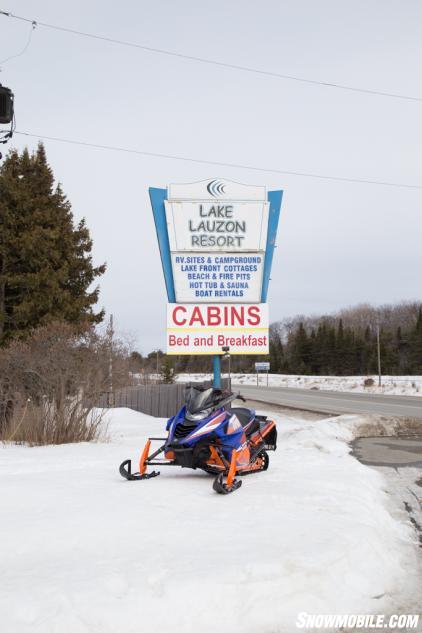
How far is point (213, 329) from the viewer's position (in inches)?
509

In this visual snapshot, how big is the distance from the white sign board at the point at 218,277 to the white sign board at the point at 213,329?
0.72ft

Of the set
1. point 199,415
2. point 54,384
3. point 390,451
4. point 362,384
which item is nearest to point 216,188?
point 54,384

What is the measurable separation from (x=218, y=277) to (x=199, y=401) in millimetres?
6131

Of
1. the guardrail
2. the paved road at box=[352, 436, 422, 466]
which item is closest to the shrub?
the paved road at box=[352, 436, 422, 466]

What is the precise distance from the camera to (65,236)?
20375mm

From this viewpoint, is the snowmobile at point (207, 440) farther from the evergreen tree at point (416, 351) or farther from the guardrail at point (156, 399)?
the evergreen tree at point (416, 351)

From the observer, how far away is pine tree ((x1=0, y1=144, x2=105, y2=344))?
18.7m

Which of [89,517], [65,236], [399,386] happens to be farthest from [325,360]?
[89,517]

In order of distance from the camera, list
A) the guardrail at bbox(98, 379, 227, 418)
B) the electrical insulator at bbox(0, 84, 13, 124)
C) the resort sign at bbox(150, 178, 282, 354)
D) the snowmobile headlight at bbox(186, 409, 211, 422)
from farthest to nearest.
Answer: the guardrail at bbox(98, 379, 227, 418) < the resort sign at bbox(150, 178, 282, 354) < the snowmobile headlight at bbox(186, 409, 211, 422) < the electrical insulator at bbox(0, 84, 13, 124)

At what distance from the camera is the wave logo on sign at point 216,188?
13.3 m

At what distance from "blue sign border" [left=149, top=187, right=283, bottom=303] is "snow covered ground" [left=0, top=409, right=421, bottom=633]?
6385mm

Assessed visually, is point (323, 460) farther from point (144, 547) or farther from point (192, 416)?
point (144, 547)

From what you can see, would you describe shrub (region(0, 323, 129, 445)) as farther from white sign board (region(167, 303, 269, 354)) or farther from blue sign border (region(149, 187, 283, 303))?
blue sign border (region(149, 187, 283, 303))

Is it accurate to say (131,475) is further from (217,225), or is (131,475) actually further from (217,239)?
(217,225)
